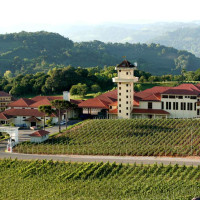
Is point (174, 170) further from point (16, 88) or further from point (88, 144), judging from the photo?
point (16, 88)

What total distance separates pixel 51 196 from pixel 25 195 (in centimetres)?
288

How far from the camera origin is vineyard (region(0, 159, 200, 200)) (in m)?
38.2

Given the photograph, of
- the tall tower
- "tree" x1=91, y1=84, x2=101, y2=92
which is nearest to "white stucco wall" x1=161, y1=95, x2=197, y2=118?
the tall tower

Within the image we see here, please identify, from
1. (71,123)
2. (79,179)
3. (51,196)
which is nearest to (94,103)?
(71,123)

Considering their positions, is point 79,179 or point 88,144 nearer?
point 79,179

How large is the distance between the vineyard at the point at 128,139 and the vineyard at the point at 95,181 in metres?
5.64

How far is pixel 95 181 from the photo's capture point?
42344 mm

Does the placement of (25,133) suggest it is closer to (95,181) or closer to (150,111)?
(150,111)

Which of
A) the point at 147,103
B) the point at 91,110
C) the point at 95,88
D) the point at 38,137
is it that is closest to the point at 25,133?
the point at 38,137

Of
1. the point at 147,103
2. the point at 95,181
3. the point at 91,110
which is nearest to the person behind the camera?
the point at 95,181

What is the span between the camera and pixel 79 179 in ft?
141

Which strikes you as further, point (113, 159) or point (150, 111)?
point (150, 111)

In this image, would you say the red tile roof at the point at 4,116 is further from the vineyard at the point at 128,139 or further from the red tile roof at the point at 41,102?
the vineyard at the point at 128,139

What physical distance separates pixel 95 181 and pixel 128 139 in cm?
1500
